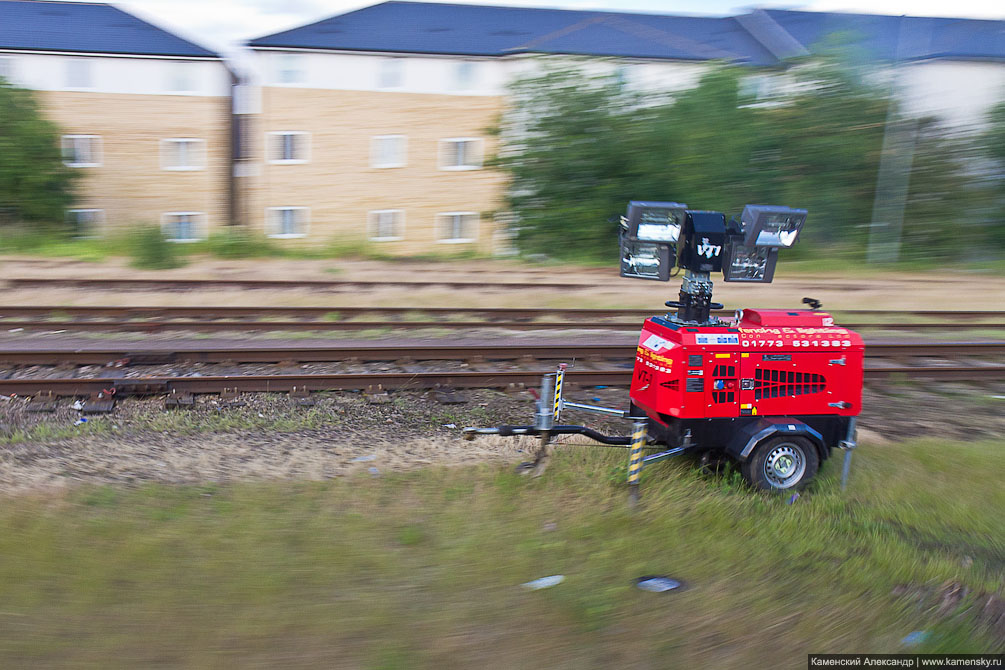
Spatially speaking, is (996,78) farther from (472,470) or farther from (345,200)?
(472,470)

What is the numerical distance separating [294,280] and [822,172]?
19.7 meters

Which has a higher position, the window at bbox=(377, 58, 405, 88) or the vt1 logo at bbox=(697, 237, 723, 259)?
the window at bbox=(377, 58, 405, 88)

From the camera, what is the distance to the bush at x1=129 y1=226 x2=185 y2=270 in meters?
19.0

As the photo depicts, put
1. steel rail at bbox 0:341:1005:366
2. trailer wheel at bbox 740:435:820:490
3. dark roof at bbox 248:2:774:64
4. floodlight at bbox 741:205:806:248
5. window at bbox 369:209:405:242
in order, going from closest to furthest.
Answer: floodlight at bbox 741:205:806:248, trailer wheel at bbox 740:435:820:490, steel rail at bbox 0:341:1005:366, dark roof at bbox 248:2:774:64, window at bbox 369:209:405:242

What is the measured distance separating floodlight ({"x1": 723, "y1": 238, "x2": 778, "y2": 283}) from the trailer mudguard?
124cm

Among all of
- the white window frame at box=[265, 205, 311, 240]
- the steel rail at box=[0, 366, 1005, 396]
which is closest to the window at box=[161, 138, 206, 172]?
the white window frame at box=[265, 205, 311, 240]

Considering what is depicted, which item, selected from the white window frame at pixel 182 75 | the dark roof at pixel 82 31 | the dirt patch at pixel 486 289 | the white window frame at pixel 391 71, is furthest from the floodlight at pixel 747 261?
the white window frame at pixel 182 75

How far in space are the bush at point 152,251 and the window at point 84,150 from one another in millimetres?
16210

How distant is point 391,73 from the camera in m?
A: 32.3

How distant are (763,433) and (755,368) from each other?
549 mm

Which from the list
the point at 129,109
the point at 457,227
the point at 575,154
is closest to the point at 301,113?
the point at 129,109

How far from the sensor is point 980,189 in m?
26.8

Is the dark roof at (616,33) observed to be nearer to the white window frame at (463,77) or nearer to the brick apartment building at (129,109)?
the white window frame at (463,77)

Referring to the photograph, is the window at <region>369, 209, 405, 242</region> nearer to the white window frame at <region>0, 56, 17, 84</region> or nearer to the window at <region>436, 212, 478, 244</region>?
the window at <region>436, 212, 478, 244</region>
